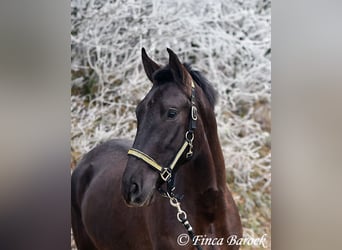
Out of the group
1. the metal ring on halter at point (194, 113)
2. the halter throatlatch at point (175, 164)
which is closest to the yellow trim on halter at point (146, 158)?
the halter throatlatch at point (175, 164)

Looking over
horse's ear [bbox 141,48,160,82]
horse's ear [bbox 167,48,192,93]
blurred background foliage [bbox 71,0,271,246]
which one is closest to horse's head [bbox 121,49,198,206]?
horse's ear [bbox 167,48,192,93]

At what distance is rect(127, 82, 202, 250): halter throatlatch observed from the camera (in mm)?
1640

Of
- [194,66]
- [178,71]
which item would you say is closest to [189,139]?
[178,71]

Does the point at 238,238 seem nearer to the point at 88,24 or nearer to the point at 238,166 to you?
the point at 238,166

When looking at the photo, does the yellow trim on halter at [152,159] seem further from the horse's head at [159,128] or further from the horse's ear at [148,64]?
the horse's ear at [148,64]

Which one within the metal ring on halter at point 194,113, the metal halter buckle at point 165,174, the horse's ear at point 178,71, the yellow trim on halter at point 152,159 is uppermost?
the horse's ear at point 178,71

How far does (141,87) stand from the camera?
191 centimetres

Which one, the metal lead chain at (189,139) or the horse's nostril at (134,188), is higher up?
the metal lead chain at (189,139)

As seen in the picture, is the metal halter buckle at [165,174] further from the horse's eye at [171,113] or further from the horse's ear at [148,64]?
the horse's ear at [148,64]

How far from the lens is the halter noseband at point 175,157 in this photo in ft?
5.36

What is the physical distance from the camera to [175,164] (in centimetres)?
168

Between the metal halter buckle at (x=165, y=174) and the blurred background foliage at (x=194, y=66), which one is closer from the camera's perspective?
the metal halter buckle at (x=165, y=174)
